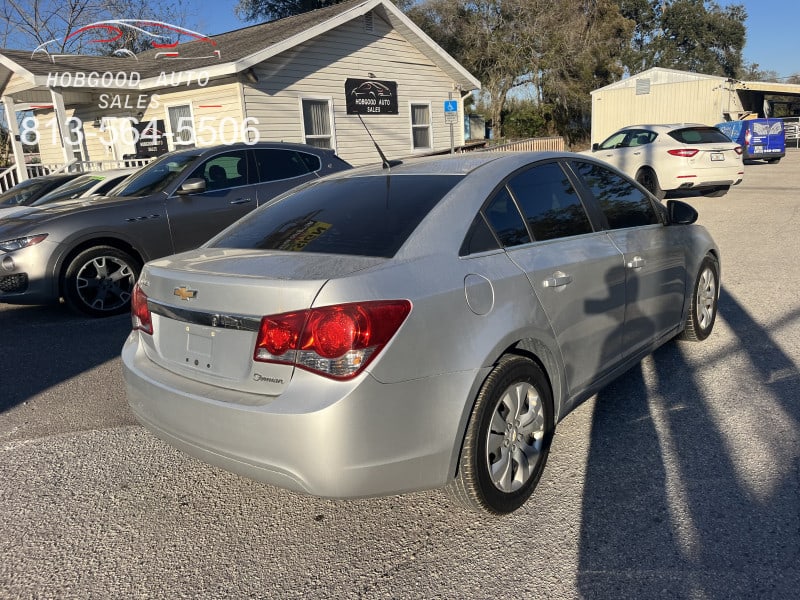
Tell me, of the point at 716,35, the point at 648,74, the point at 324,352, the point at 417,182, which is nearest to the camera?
the point at 324,352

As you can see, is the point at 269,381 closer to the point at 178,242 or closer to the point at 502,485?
the point at 502,485

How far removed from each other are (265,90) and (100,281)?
8.77 m

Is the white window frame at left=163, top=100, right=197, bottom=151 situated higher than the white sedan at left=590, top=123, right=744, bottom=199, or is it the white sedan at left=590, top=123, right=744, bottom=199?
the white window frame at left=163, top=100, right=197, bottom=151

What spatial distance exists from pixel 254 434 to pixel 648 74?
117ft

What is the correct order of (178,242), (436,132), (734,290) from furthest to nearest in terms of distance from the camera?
1. (436,132)
2. (178,242)
3. (734,290)

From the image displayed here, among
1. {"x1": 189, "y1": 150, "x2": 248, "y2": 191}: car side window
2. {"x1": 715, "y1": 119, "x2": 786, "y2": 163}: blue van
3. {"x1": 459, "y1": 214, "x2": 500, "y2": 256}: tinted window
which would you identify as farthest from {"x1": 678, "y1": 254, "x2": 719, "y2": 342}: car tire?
{"x1": 715, "y1": 119, "x2": 786, "y2": 163}: blue van

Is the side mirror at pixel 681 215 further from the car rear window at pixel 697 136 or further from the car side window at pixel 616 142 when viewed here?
the car side window at pixel 616 142

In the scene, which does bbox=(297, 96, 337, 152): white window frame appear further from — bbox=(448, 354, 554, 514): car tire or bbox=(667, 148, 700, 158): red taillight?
bbox=(448, 354, 554, 514): car tire

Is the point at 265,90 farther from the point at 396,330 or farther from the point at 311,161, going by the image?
the point at 396,330

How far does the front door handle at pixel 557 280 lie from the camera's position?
10.1 feet

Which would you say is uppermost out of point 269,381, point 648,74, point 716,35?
point 716,35

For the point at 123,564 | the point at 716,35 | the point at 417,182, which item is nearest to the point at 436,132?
the point at 417,182

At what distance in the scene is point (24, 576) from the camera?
8.83ft

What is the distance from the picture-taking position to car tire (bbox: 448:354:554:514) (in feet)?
8.79
